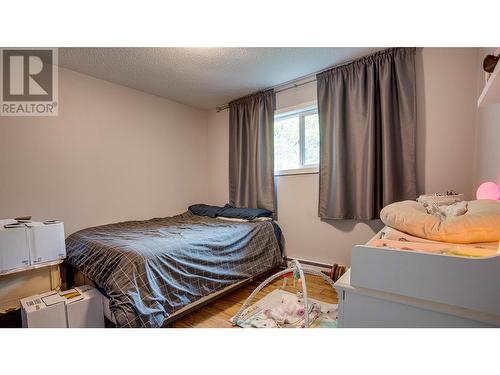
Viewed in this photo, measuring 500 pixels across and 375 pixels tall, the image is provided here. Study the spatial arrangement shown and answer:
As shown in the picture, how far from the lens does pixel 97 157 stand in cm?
246

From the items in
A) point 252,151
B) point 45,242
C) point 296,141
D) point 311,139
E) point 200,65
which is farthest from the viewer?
point 252,151

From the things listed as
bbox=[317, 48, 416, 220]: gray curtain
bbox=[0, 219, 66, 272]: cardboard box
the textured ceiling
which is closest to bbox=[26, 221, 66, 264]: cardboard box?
bbox=[0, 219, 66, 272]: cardboard box

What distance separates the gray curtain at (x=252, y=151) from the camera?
112 inches

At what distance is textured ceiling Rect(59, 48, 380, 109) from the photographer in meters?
1.99

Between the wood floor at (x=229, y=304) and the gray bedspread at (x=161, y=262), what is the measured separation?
0.50ft

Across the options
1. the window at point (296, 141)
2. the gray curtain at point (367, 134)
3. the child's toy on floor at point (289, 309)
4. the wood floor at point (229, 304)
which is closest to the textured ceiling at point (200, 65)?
the gray curtain at point (367, 134)

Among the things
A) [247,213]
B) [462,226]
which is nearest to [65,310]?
[247,213]

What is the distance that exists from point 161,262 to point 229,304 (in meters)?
0.78

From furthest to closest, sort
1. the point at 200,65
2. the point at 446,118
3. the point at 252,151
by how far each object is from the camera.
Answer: the point at 252,151
the point at 200,65
the point at 446,118

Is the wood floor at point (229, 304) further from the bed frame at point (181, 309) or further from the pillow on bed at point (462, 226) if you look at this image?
the pillow on bed at point (462, 226)

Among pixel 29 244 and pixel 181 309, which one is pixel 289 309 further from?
pixel 29 244
